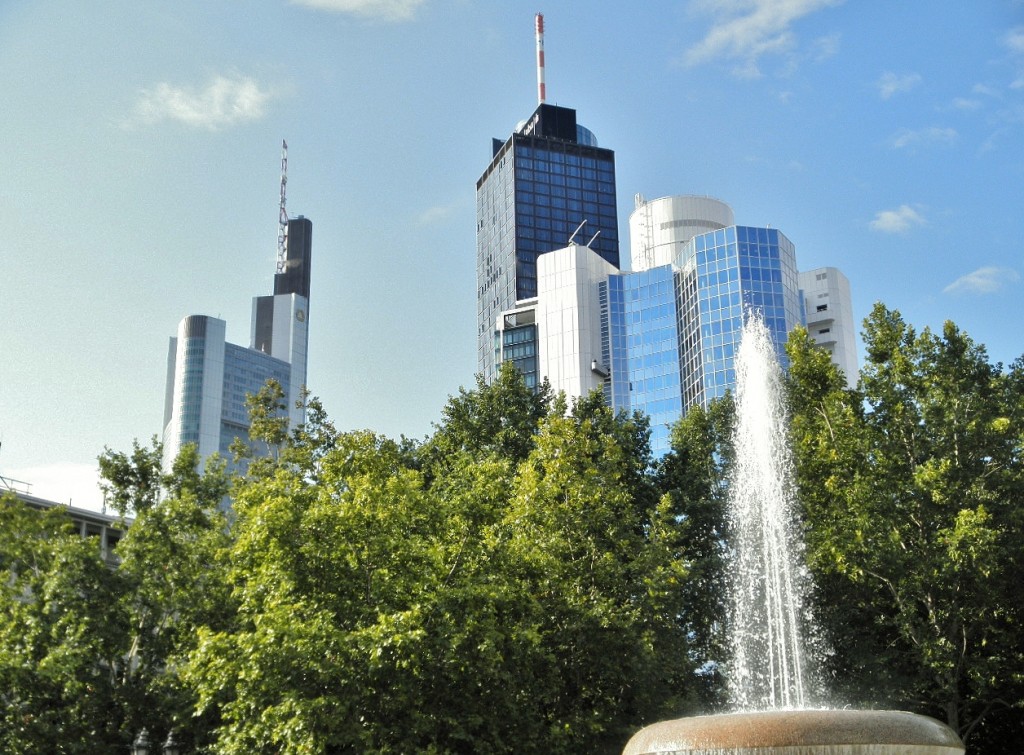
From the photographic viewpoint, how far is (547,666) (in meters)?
24.4

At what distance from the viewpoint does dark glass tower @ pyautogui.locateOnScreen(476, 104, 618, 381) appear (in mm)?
150250

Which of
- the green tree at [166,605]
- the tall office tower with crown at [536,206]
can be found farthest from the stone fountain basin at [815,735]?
the tall office tower with crown at [536,206]

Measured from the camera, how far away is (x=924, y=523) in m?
27.1

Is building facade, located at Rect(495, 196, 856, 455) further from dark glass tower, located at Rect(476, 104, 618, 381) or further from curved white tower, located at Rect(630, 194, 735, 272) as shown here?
dark glass tower, located at Rect(476, 104, 618, 381)

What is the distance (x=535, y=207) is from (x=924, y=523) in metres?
129

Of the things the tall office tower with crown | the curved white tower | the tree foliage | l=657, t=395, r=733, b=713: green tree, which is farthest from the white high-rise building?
the tree foliage

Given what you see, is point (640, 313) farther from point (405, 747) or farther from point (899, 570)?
point (405, 747)

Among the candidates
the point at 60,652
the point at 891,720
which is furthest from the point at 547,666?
the point at 891,720

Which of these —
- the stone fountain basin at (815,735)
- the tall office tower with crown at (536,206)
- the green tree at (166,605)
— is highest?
the tall office tower with crown at (536,206)

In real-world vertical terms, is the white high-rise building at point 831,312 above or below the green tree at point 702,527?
above

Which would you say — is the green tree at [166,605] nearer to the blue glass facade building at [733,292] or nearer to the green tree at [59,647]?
the green tree at [59,647]

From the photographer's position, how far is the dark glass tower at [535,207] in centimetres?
15025

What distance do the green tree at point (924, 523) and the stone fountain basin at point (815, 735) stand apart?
13.8 m

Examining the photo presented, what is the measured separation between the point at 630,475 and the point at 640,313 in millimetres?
77305
